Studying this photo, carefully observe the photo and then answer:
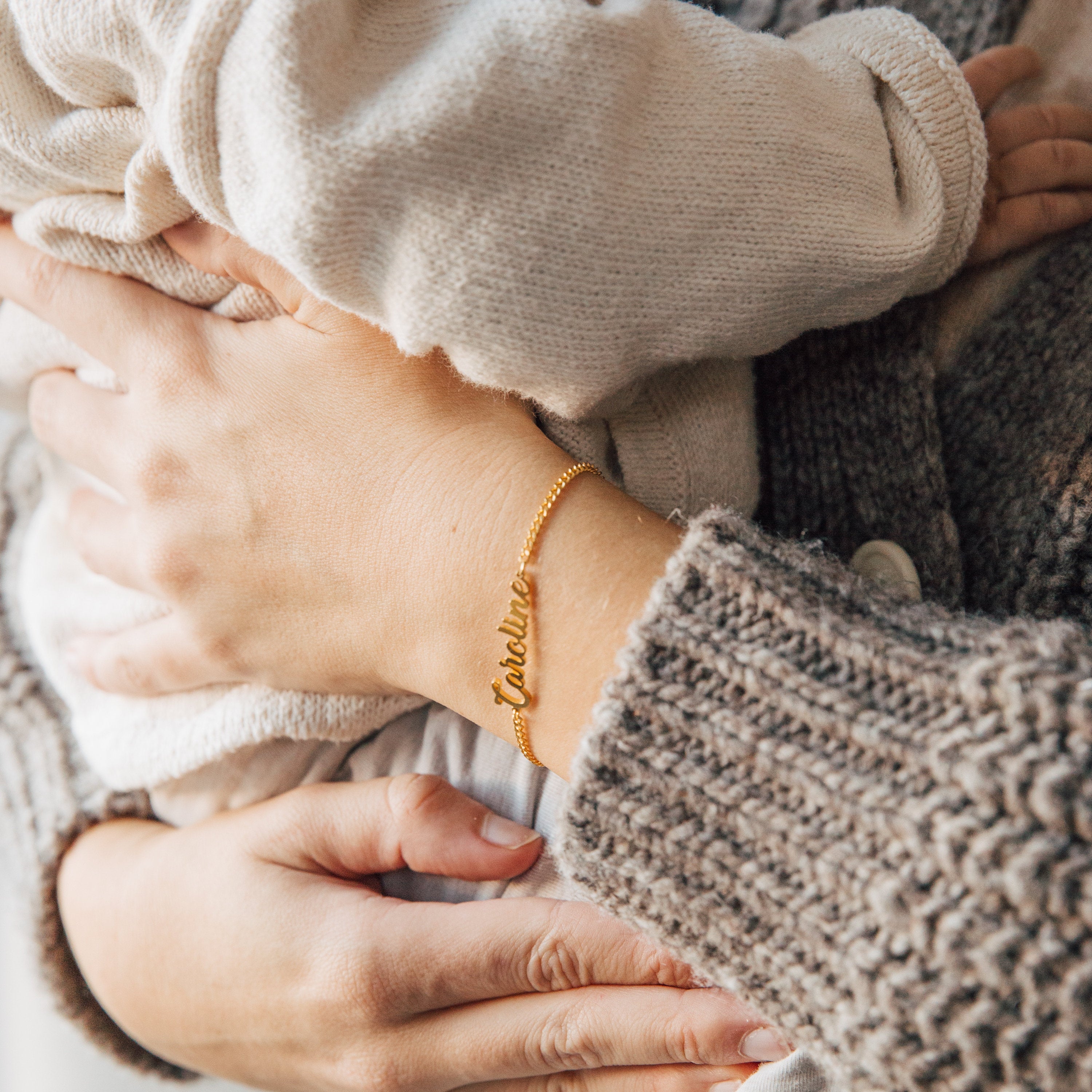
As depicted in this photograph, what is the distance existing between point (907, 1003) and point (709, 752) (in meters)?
0.19

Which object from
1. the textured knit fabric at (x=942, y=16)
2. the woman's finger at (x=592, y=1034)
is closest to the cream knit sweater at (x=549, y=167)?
the textured knit fabric at (x=942, y=16)

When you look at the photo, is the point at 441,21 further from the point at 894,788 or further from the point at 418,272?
the point at 894,788

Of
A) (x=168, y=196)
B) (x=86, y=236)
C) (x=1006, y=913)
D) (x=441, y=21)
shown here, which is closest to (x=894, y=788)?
(x=1006, y=913)

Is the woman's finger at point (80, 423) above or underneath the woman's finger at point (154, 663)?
above

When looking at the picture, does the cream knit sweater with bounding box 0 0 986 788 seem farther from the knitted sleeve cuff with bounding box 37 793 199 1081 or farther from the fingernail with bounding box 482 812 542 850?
the knitted sleeve cuff with bounding box 37 793 199 1081

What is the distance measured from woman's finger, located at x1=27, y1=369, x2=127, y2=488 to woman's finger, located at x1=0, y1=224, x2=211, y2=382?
53mm

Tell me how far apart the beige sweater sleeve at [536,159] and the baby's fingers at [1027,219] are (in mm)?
135

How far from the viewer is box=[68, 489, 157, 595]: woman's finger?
Result: 971mm

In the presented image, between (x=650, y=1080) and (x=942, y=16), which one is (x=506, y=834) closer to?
(x=650, y=1080)

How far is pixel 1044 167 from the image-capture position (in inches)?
33.6

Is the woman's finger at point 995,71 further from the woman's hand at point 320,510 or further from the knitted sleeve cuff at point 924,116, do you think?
the woman's hand at point 320,510

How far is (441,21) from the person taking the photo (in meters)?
0.64

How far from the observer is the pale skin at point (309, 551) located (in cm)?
73

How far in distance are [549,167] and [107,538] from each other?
683mm
